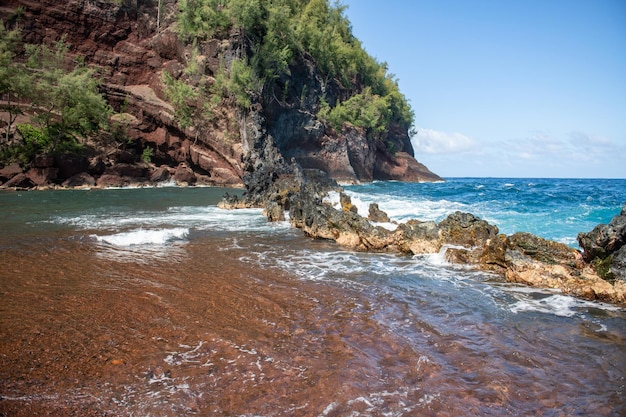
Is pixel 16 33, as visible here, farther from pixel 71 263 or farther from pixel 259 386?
pixel 259 386

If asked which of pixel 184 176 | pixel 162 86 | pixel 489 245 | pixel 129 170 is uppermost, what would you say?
pixel 162 86

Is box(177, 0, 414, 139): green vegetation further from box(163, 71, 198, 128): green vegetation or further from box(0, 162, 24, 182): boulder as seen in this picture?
box(0, 162, 24, 182): boulder

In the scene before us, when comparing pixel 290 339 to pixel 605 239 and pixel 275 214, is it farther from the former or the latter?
pixel 275 214

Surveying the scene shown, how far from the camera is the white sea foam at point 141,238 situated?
36.6 ft

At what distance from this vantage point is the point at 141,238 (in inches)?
454

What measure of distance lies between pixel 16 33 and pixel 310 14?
4131cm

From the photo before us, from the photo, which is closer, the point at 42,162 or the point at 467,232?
the point at 467,232

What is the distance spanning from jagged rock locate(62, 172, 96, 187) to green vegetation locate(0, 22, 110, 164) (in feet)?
9.12

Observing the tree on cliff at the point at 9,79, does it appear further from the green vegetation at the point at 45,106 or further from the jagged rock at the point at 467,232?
the jagged rock at the point at 467,232

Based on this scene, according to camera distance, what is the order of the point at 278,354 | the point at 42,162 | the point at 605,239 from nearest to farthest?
1. the point at 278,354
2. the point at 605,239
3. the point at 42,162

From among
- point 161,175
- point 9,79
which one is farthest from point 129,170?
point 9,79

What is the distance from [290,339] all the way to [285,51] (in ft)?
146

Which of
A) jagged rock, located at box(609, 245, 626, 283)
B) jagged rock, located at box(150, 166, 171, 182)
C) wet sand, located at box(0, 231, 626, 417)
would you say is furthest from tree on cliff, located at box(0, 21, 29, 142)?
jagged rock, located at box(609, 245, 626, 283)

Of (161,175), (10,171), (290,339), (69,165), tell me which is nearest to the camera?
(290,339)
